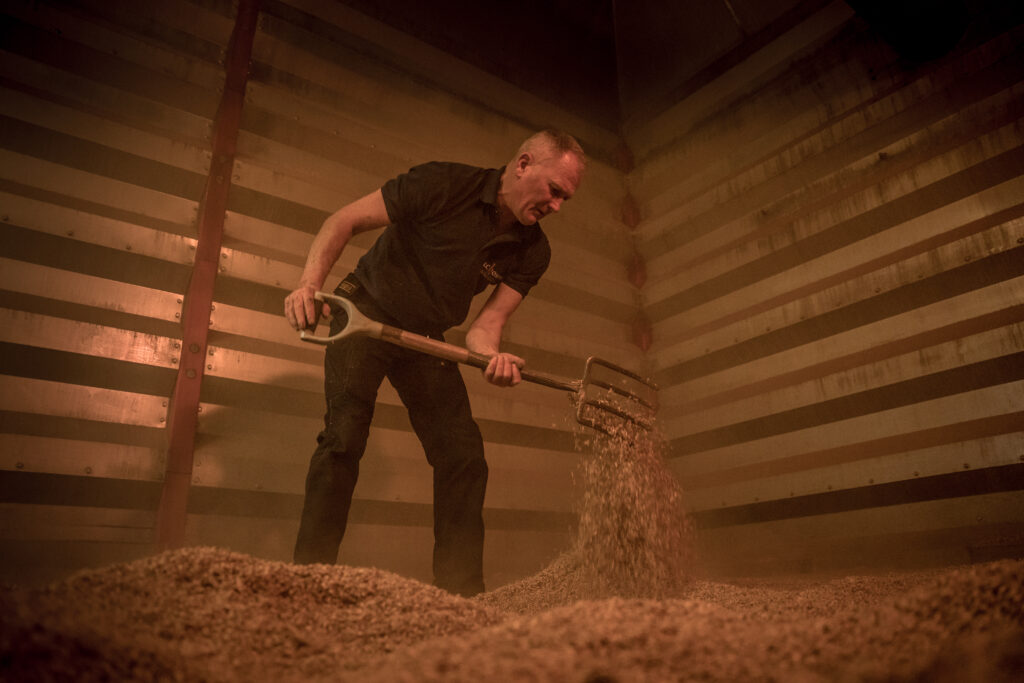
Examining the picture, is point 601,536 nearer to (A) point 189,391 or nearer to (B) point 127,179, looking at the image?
(A) point 189,391

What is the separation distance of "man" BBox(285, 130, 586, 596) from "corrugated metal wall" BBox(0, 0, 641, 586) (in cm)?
86

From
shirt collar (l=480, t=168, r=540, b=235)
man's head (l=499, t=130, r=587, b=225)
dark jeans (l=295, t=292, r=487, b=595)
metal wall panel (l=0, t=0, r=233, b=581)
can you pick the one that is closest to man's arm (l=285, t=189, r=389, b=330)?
dark jeans (l=295, t=292, r=487, b=595)

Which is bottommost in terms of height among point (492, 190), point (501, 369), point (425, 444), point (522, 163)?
point (425, 444)

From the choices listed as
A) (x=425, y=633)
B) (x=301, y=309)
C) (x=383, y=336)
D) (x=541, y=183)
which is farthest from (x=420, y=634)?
(x=541, y=183)

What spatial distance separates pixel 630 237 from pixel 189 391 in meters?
3.21

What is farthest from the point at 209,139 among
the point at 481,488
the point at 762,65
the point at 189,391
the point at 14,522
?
the point at 762,65

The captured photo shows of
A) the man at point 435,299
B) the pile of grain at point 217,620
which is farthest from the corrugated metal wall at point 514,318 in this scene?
the pile of grain at point 217,620

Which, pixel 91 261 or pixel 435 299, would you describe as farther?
pixel 91 261

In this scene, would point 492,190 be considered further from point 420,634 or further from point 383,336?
point 420,634

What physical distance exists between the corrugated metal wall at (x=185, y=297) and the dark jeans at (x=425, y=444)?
2.67 feet

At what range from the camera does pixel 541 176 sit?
8.54 feet

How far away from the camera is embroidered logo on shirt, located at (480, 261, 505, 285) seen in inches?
110

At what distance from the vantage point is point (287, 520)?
2.98 meters

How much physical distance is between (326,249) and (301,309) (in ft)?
1.01
